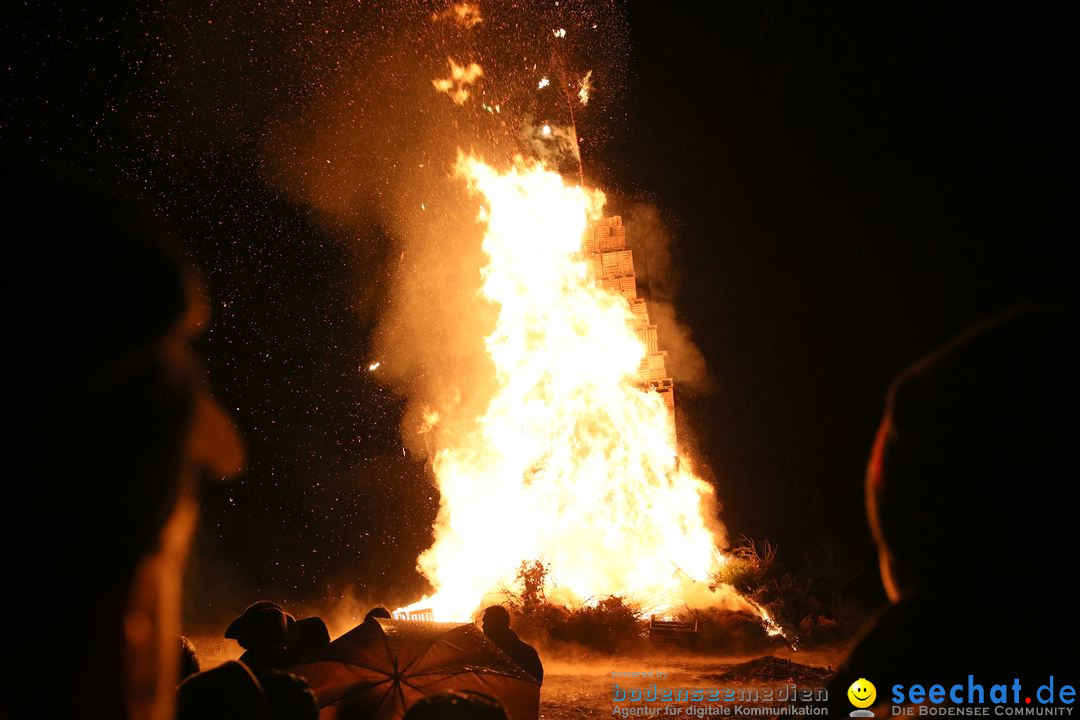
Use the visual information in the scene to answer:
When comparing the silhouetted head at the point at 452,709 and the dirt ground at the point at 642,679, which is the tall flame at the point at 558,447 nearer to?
the dirt ground at the point at 642,679

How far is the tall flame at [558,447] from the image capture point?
1445 cm

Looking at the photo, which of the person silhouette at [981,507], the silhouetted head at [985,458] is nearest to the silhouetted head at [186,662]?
the person silhouette at [981,507]

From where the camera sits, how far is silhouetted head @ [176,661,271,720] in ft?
4.23

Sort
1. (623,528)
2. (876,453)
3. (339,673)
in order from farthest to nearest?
(623,528) → (339,673) → (876,453)

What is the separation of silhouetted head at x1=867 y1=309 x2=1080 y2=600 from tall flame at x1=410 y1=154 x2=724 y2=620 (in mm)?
13123

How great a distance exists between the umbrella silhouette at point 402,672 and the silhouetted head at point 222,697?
304 cm

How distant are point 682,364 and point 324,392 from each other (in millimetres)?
14390

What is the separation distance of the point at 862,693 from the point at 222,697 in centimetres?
148

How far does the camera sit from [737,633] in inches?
441

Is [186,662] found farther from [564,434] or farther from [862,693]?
[564,434]

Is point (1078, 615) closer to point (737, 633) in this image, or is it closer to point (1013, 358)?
point (1013, 358)

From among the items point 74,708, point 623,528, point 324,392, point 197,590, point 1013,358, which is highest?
point 324,392

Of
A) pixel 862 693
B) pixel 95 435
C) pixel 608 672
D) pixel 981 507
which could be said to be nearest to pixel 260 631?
pixel 95 435

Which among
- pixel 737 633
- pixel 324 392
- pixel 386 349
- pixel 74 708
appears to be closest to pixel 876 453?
pixel 74 708
